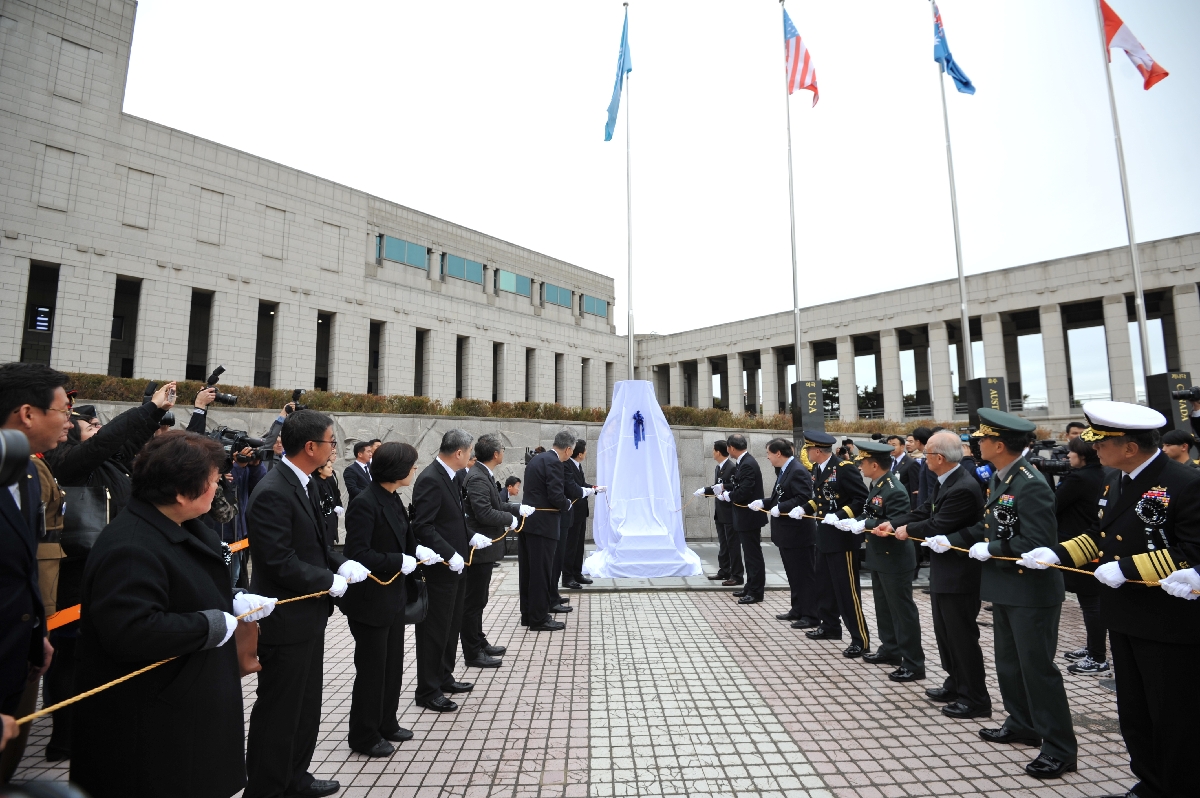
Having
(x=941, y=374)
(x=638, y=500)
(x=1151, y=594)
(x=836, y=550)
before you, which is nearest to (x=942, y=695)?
(x=836, y=550)

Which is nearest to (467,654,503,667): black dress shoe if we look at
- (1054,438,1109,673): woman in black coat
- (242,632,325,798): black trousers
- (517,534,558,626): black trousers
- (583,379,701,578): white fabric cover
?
(517,534,558,626): black trousers

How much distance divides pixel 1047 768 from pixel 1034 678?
54 centimetres

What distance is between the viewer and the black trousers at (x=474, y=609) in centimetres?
597

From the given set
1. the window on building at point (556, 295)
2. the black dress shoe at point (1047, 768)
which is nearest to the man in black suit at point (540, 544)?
the black dress shoe at point (1047, 768)

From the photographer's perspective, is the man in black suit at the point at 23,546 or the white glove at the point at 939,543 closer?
the man in black suit at the point at 23,546

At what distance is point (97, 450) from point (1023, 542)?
667 cm

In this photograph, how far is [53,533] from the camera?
13.4 ft

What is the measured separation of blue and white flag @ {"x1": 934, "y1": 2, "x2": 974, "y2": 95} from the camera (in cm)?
1652

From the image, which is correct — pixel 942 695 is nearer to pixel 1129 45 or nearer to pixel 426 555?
pixel 426 555

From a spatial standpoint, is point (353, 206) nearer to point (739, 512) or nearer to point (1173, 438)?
point (739, 512)

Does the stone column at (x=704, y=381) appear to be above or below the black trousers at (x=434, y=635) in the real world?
above

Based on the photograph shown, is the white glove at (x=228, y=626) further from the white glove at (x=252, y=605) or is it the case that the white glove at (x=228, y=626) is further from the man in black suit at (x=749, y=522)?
the man in black suit at (x=749, y=522)

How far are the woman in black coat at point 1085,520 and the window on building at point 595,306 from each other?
37392 mm

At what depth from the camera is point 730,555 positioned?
10.3 meters
